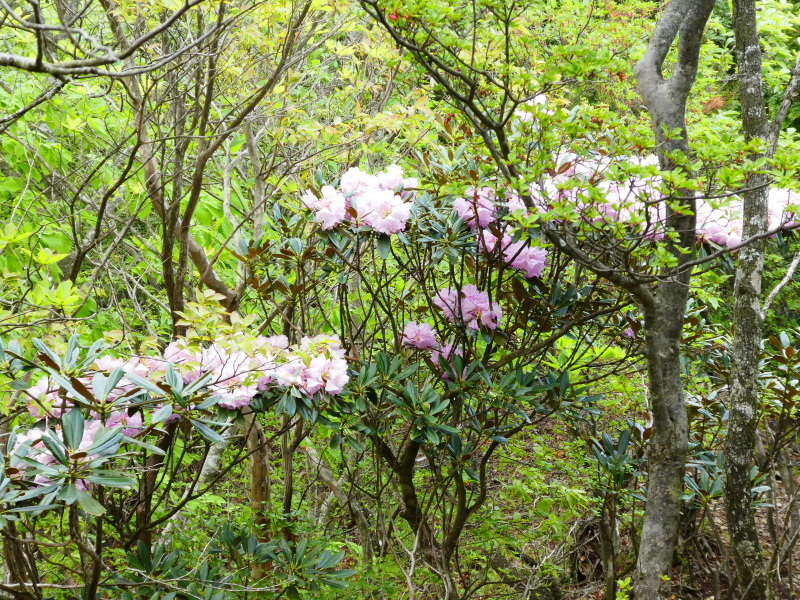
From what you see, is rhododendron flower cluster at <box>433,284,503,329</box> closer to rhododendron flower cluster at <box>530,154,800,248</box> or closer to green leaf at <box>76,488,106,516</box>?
rhododendron flower cluster at <box>530,154,800,248</box>

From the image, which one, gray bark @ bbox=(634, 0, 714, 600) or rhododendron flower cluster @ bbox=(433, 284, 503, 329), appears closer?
gray bark @ bbox=(634, 0, 714, 600)

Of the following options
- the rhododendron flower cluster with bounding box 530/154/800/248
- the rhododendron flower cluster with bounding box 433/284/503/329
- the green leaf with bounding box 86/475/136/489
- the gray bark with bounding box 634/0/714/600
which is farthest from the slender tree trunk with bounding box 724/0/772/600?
the green leaf with bounding box 86/475/136/489

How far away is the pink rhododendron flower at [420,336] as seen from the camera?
2.28 meters

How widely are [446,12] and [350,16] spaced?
210 centimetres

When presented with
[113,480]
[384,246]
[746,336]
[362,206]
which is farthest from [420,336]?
[746,336]

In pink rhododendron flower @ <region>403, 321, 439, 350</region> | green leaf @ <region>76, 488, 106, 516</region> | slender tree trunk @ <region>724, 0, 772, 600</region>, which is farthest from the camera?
slender tree trunk @ <region>724, 0, 772, 600</region>

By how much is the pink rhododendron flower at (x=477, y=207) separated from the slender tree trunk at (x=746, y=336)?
1.11 m

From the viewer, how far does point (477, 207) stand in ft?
6.93

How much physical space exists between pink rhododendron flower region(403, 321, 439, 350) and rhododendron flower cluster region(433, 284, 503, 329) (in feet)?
0.36


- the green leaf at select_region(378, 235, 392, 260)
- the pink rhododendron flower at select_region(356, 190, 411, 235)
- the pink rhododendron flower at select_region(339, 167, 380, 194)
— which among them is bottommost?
the green leaf at select_region(378, 235, 392, 260)

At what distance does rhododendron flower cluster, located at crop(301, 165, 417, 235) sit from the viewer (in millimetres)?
2039

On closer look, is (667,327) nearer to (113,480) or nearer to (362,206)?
(362,206)

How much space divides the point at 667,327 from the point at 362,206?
0.98m

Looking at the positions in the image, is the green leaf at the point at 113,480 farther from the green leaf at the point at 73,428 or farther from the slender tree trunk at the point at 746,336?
the slender tree trunk at the point at 746,336
